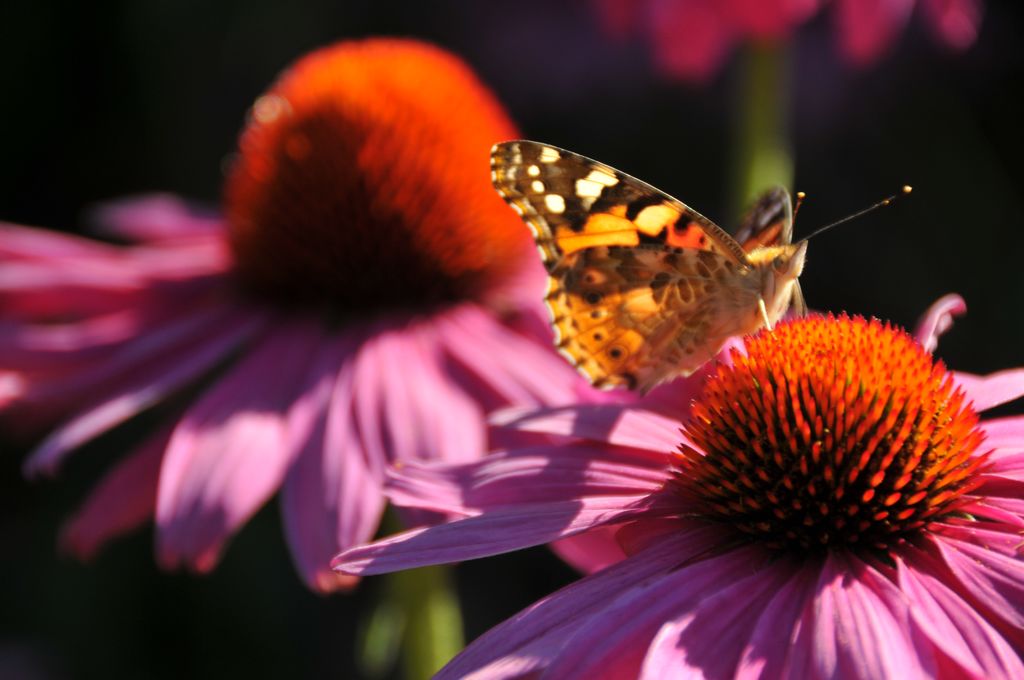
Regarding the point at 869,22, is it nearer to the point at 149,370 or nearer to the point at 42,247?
the point at 149,370

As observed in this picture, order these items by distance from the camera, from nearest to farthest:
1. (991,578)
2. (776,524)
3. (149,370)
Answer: (991,578) < (776,524) < (149,370)

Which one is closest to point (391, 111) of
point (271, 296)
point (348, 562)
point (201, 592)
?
point (271, 296)

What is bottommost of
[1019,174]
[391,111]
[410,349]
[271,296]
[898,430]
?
[898,430]

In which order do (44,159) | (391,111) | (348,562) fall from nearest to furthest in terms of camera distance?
(348,562)
(391,111)
(44,159)

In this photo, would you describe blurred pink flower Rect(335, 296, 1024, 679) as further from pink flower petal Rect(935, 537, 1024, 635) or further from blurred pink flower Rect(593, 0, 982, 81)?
blurred pink flower Rect(593, 0, 982, 81)

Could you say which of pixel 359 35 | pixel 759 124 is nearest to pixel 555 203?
pixel 759 124

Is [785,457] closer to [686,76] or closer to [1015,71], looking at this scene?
[686,76]
